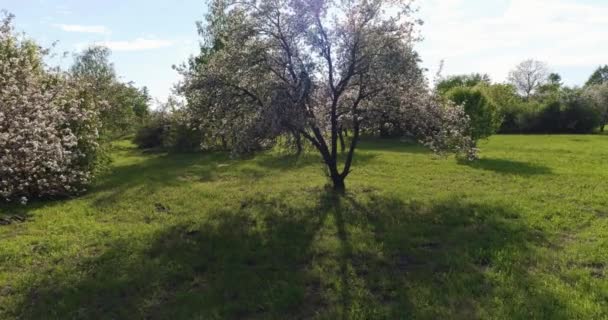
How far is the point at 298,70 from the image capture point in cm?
1268

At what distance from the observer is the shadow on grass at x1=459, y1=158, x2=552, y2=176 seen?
1903 cm

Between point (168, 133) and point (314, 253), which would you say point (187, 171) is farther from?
point (314, 253)

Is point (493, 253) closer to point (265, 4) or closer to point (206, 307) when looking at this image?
point (206, 307)

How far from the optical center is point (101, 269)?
8.17 metres

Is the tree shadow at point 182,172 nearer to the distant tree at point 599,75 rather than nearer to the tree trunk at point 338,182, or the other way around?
the tree trunk at point 338,182

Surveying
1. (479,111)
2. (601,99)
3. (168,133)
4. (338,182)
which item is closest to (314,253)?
(338,182)

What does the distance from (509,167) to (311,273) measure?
15862 mm

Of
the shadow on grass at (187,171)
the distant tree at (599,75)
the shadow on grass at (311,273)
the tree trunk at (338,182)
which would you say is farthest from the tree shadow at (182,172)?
the distant tree at (599,75)

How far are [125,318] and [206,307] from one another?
109 centimetres

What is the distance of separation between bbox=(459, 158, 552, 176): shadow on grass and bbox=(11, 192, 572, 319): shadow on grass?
28.3 ft

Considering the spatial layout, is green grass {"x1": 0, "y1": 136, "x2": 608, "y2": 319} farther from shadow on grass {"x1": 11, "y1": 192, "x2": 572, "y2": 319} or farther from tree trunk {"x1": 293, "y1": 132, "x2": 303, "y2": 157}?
tree trunk {"x1": 293, "y1": 132, "x2": 303, "y2": 157}

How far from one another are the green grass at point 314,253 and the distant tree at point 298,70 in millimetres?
2459

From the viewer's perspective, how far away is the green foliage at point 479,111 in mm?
26888

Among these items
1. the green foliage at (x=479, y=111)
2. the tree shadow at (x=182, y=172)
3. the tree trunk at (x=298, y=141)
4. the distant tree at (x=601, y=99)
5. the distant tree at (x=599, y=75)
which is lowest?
the tree shadow at (x=182, y=172)
